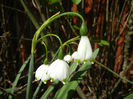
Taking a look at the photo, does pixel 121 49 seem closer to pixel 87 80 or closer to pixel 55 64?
pixel 87 80

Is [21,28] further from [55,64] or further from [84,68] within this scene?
[55,64]

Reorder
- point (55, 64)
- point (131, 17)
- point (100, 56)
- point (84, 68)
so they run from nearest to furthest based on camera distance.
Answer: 1. point (55, 64)
2. point (84, 68)
3. point (131, 17)
4. point (100, 56)

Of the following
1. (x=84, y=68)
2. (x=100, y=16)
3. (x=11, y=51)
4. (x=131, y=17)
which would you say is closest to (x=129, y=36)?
(x=131, y=17)

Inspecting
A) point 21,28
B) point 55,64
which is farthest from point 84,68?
point 21,28

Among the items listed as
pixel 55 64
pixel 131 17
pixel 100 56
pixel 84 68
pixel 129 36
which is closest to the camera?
pixel 55 64

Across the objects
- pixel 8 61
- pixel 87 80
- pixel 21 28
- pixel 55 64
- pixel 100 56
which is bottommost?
pixel 87 80

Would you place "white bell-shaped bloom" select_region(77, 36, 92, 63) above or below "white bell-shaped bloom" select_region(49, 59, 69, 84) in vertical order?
above

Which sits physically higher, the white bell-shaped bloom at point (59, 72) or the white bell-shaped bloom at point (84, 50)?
the white bell-shaped bloom at point (84, 50)

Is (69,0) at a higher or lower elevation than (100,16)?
higher

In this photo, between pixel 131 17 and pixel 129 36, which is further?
pixel 129 36
